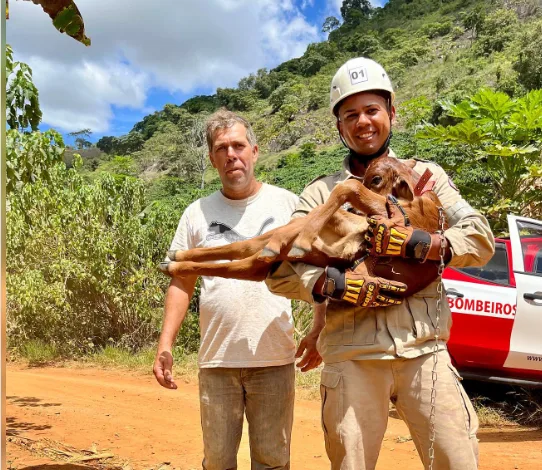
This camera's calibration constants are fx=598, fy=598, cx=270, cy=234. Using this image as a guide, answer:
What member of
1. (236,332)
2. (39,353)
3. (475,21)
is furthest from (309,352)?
(475,21)

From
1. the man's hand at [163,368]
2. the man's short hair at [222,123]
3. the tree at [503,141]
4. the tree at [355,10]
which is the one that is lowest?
the man's hand at [163,368]

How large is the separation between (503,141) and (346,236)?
20.7ft

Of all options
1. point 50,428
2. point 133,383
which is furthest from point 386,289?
point 133,383

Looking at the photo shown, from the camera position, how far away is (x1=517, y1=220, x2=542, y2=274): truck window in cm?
587

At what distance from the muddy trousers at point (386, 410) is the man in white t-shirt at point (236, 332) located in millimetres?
740

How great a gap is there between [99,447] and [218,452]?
9.58ft

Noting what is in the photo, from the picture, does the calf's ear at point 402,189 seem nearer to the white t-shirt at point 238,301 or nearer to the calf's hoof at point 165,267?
the white t-shirt at point 238,301

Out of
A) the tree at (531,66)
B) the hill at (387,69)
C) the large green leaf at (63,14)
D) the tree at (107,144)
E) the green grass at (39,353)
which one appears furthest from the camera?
the tree at (107,144)

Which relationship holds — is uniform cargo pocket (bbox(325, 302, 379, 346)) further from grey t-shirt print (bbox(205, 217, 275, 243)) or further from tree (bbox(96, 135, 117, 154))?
tree (bbox(96, 135, 117, 154))

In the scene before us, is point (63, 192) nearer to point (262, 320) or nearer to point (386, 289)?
point (262, 320)

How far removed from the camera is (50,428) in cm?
609

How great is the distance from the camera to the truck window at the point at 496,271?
5.86m

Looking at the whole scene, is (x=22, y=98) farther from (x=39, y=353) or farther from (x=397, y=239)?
(x=39, y=353)

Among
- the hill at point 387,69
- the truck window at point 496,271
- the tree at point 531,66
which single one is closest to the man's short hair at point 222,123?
the truck window at point 496,271
